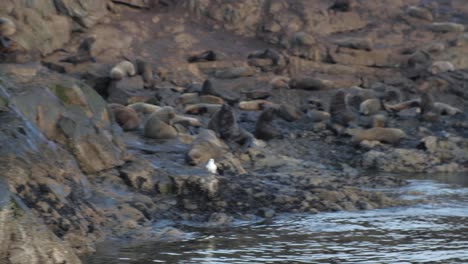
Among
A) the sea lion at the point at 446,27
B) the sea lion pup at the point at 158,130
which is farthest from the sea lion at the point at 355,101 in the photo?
the sea lion pup at the point at 158,130

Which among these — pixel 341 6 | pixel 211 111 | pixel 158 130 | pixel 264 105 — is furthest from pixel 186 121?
pixel 341 6

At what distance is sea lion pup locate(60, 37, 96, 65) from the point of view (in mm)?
18578

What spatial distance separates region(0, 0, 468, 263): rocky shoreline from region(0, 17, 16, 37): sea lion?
0.12 ft

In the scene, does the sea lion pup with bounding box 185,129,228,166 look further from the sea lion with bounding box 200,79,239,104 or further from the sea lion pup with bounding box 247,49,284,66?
the sea lion pup with bounding box 247,49,284,66

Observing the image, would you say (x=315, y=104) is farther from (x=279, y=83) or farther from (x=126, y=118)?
(x=126, y=118)

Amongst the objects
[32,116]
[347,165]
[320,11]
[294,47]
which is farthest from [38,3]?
[32,116]

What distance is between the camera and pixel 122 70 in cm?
1791

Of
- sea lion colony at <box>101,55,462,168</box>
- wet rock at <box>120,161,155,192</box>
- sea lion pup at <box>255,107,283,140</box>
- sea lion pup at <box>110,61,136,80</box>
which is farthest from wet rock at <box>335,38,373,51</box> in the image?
wet rock at <box>120,161,155,192</box>

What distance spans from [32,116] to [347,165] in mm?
6353

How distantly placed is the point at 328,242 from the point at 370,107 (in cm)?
1029

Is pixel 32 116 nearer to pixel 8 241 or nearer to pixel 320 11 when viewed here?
pixel 8 241

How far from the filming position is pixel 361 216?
30.2 ft

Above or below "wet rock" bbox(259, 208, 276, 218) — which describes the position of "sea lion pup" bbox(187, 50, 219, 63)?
above

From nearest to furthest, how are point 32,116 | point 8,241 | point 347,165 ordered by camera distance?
point 8,241 < point 32,116 < point 347,165
